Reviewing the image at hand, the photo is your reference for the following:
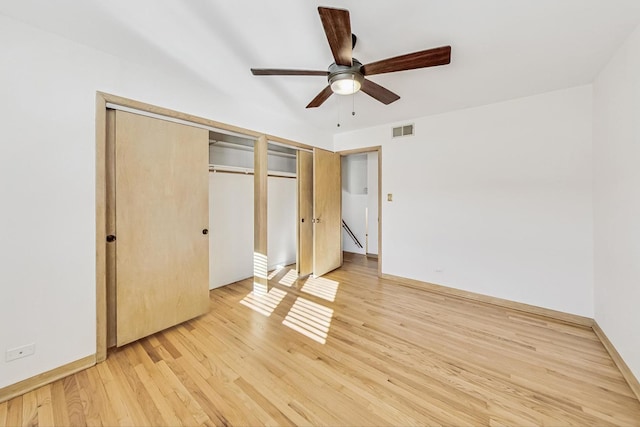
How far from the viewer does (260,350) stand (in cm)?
205

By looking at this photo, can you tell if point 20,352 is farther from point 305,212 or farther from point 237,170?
point 305,212

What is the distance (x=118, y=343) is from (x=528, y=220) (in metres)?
4.31

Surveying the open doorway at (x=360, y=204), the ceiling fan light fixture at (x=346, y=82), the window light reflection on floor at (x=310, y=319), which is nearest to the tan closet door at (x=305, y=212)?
the window light reflection on floor at (x=310, y=319)

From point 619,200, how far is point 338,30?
2.51m

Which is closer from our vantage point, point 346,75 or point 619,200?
point 346,75

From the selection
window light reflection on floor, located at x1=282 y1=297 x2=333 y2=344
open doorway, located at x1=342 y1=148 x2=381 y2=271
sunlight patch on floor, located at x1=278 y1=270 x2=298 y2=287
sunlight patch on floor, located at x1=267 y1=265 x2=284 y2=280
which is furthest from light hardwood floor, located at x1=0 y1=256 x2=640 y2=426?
open doorway, located at x1=342 y1=148 x2=381 y2=271

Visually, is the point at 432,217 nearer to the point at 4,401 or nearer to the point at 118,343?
the point at 118,343

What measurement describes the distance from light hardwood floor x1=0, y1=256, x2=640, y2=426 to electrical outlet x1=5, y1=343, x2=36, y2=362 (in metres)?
0.26

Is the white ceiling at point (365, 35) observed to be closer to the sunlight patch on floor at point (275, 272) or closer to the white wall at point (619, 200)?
the white wall at point (619, 200)

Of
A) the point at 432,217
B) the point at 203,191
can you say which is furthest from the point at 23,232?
A: the point at 432,217

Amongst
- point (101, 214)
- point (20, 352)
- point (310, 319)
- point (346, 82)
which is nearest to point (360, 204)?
point (310, 319)

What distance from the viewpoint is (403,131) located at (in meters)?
3.61

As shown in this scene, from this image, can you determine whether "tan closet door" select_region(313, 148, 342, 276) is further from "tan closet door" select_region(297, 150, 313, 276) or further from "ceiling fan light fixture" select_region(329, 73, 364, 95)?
"ceiling fan light fixture" select_region(329, 73, 364, 95)

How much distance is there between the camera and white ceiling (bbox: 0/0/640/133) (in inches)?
57.8
